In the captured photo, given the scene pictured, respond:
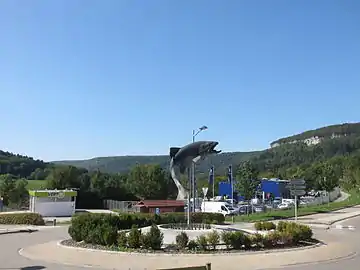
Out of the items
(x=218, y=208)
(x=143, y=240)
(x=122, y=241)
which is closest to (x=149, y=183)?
(x=218, y=208)

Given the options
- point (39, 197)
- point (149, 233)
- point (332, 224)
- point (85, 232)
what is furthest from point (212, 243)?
point (39, 197)

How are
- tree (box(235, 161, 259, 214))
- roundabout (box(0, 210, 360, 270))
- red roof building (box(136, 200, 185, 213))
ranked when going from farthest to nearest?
tree (box(235, 161, 259, 214))
red roof building (box(136, 200, 185, 213))
roundabout (box(0, 210, 360, 270))

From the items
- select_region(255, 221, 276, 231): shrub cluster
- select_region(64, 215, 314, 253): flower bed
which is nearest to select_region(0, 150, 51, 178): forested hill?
select_region(255, 221, 276, 231): shrub cluster

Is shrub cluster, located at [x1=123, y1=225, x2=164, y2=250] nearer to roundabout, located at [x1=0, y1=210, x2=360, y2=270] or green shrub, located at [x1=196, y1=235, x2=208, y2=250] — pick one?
roundabout, located at [x1=0, y1=210, x2=360, y2=270]

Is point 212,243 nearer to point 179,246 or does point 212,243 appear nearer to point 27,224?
point 179,246

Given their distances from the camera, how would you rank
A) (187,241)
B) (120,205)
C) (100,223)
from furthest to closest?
(120,205)
(100,223)
(187,241)

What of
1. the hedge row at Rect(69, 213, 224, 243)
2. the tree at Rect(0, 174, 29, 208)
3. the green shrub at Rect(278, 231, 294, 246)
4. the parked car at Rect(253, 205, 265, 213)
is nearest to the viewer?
the green shrub at Rect(278, 231, 294, 246)

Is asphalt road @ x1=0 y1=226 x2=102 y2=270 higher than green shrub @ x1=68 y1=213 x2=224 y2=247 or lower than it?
lower

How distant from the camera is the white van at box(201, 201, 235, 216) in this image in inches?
1956

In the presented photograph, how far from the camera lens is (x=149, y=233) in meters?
19.7

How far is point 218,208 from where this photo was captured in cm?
5138

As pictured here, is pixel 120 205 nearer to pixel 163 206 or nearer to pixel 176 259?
pixel 163 206

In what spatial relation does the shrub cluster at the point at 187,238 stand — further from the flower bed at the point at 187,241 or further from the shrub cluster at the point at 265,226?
the shrub cluster at the point at 265,226

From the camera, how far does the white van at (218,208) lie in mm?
49688
